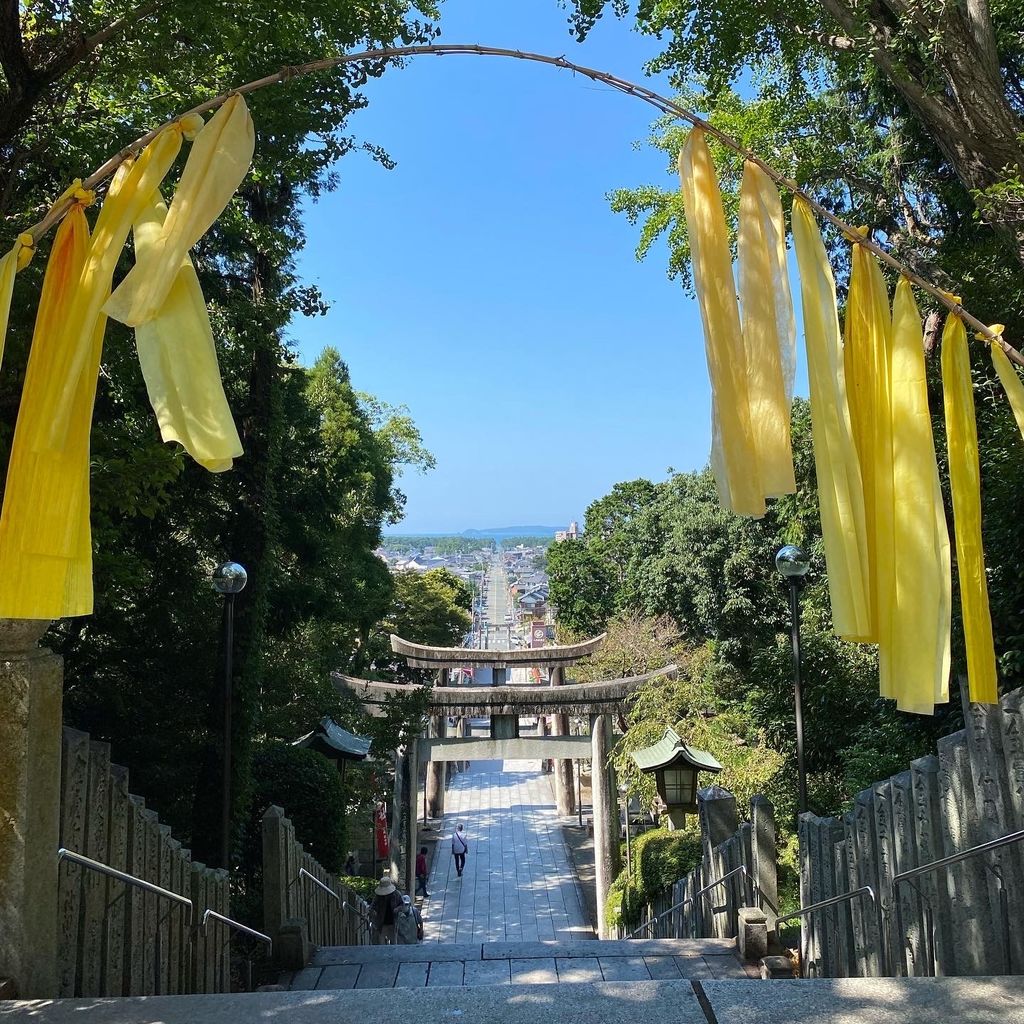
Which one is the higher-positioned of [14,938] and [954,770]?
[954,770]

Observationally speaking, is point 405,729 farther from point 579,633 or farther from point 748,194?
point 579,633

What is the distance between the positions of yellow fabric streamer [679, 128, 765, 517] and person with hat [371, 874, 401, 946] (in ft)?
28.7

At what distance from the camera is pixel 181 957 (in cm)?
485

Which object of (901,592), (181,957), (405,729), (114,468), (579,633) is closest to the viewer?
(901,592)

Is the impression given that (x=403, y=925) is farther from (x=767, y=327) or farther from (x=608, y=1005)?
(x=767, y=327)

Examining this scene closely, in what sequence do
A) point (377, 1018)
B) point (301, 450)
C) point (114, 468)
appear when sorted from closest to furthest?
1. point (377, 1018)
2. point (114, 468)
3. point (301, 450)

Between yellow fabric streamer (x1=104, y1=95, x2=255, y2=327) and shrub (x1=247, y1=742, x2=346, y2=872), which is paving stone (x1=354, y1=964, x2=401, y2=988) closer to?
yellow fabric streamer (x1=104, y1=95, x2=255, y2=327)

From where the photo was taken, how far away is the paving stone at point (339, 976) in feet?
18.8

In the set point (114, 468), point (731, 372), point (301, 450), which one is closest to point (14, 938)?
point (114, 468)

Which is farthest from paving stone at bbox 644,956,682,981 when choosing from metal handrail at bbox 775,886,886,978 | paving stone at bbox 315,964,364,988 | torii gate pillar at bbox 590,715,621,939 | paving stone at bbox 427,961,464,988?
torii gate pillar at bbox 590,715,621,939

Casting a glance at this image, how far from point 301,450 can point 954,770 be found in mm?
11485

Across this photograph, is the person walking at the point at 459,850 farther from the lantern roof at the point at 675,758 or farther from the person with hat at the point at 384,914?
the lantern roof at the point at 675,758

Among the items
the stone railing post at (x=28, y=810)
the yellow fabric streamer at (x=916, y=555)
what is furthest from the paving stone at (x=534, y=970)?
the yellow fabric streamer at (x=916, y=555)

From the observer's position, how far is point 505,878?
19.1 meters
